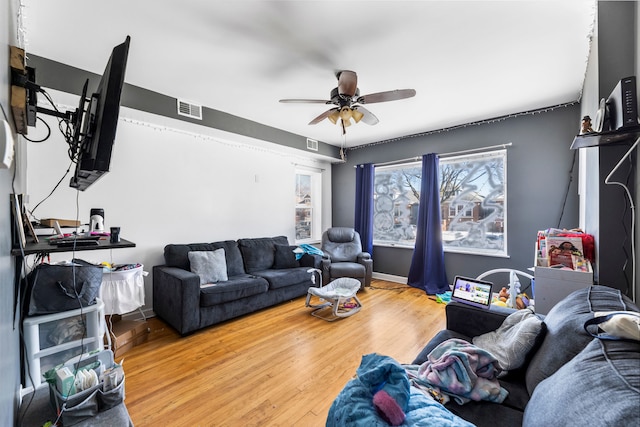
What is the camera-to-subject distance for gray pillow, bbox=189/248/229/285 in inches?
116

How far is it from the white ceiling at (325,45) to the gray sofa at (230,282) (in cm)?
192

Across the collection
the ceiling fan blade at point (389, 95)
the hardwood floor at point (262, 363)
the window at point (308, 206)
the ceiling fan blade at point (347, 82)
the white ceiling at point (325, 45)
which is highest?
the white ceiling at point (325, 45)

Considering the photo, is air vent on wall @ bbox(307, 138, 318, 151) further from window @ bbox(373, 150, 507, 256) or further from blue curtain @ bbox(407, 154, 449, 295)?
blue curtain @ bbox(407, 154, 449, 295)

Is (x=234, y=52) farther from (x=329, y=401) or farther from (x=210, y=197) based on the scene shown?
(x=329, y=401)

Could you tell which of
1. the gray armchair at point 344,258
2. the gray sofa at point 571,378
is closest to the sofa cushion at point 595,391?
the gray sofa at point 571,378

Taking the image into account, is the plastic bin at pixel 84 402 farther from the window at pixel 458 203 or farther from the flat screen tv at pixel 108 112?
the window at pixel 458 203

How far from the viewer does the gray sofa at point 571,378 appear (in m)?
0.67

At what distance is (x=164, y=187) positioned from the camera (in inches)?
124

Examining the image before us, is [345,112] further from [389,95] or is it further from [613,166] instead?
[613,166]

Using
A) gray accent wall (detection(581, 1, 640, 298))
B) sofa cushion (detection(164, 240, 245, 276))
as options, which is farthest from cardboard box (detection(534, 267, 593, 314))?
sofa cushion (detection(164, 240, 245, 276))

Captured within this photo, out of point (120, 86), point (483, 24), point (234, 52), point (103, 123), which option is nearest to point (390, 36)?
point (483, 24)

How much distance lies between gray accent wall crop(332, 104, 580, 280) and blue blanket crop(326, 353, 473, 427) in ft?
10.8

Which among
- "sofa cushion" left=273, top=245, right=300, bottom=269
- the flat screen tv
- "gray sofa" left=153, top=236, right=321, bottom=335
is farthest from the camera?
"sofa cushion" left=273, top=245, right=300, bottom=269

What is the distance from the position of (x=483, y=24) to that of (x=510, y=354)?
212 cm
